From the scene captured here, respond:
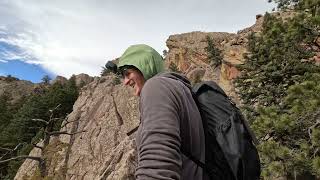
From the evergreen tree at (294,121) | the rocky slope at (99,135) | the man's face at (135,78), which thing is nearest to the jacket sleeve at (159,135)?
the man's face at (135,78)

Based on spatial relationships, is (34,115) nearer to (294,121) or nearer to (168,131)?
(294,121)

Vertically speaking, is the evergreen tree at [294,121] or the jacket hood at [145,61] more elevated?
the jacket hood at [145,61]

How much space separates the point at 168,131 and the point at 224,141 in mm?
240

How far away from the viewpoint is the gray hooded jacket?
5.52 ft

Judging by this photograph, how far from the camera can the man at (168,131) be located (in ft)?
5.52

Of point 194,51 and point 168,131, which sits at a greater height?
point 168,131

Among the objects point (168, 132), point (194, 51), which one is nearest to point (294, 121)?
point (168, 132)

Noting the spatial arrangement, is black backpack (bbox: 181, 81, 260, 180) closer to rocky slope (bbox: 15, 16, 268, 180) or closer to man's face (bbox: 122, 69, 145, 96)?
man's face (bbox: 122, 69, 145, 96)

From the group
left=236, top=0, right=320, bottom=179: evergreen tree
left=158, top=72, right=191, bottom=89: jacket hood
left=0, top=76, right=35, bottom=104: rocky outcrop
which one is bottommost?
left=0, top=76, right=35, bottom=104: rocky outcrop

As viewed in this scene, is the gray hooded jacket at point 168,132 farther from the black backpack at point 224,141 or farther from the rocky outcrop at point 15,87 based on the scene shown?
the rocky outcrop at point 15,87

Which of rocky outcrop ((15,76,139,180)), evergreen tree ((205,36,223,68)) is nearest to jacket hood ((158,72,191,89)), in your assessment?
rocky outcrop ((15,76,139,180))

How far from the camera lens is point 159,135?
1720 millimetres

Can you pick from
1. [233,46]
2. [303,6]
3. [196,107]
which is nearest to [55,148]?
[303,6]

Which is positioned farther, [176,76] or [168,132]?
[176,76]
